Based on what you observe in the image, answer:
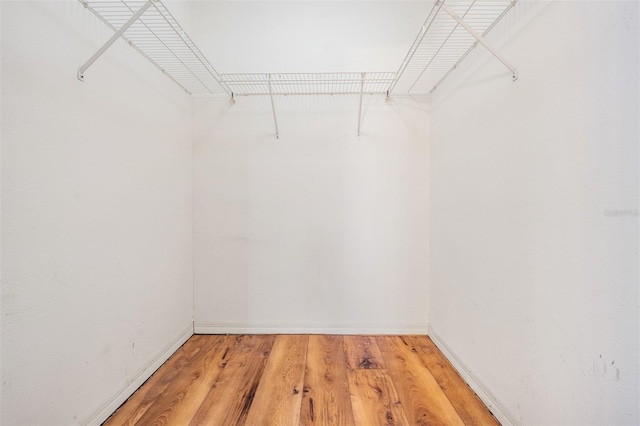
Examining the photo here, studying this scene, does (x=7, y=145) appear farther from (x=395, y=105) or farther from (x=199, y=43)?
(x=395, y=105)

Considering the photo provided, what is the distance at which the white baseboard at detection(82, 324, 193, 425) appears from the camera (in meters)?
1.04

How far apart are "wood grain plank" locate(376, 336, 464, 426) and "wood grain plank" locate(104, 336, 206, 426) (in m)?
1.19

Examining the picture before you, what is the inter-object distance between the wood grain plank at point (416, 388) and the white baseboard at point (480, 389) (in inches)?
6.4

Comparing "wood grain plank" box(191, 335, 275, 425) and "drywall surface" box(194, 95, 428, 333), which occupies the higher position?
"drywall surface" box(194, 95, 428, 333)


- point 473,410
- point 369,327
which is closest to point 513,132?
point 473,410

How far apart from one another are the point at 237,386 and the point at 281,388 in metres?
0.23

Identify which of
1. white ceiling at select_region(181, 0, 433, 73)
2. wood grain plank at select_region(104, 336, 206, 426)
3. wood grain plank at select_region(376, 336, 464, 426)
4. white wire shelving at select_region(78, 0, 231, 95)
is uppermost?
white ceiling at select_region(181, 0, 433, 73)

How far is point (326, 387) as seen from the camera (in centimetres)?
125

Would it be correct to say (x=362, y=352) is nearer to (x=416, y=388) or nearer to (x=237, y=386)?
(x=416, y=388)

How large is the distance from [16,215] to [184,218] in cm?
92

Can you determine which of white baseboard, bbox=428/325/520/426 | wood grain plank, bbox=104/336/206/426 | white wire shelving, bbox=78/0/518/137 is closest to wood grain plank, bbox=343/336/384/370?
white baseboard, bbox=428/325/520/426

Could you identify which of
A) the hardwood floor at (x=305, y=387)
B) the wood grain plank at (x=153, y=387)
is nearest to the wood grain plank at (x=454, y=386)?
the hardwood floor at (x=305, y=387)

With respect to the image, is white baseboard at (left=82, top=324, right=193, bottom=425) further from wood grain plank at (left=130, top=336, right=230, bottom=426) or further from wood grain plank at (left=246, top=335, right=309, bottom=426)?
wood grain plank at (left=246, top=335, right=309, bottom=426)

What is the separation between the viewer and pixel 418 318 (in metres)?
1.77
